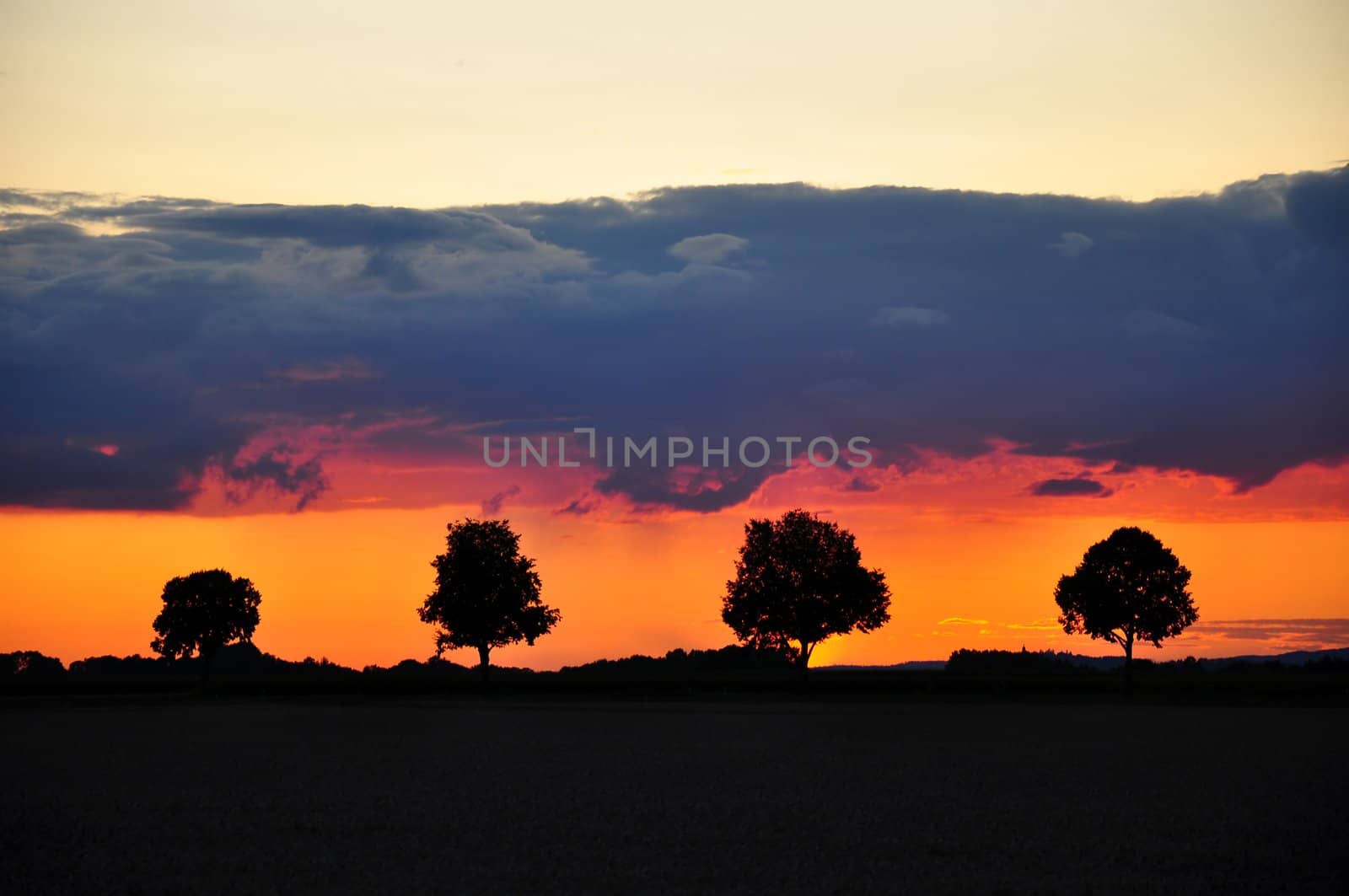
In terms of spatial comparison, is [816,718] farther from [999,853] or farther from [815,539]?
[999,853]

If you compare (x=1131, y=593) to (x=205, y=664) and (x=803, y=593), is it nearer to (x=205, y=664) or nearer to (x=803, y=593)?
(x=803, y=593)

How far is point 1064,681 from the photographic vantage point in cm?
13038

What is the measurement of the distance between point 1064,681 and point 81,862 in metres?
118

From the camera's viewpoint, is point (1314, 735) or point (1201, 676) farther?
point (1201, 676)

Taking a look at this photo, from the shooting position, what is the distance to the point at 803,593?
401 ft

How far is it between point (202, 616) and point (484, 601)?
127ft

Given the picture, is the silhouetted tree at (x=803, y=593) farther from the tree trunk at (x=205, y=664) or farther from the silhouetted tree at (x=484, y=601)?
Answer: the tree trunk at (x=205, y=664)

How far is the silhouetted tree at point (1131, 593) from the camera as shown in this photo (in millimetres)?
118625

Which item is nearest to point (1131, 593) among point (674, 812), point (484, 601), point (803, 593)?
point (803, 593)

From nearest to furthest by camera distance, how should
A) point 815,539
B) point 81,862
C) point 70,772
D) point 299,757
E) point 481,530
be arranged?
point 81,862 → point 70,772 → point 299,757 → point 815,539 → point 481,530

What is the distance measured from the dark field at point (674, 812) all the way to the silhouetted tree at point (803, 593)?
2330 inches

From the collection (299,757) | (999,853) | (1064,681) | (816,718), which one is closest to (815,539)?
(1064,681)

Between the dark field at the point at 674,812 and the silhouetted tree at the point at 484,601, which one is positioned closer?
the dark field at the point at 674,812

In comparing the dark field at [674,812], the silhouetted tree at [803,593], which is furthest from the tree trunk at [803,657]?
the dark field at [674,812]
